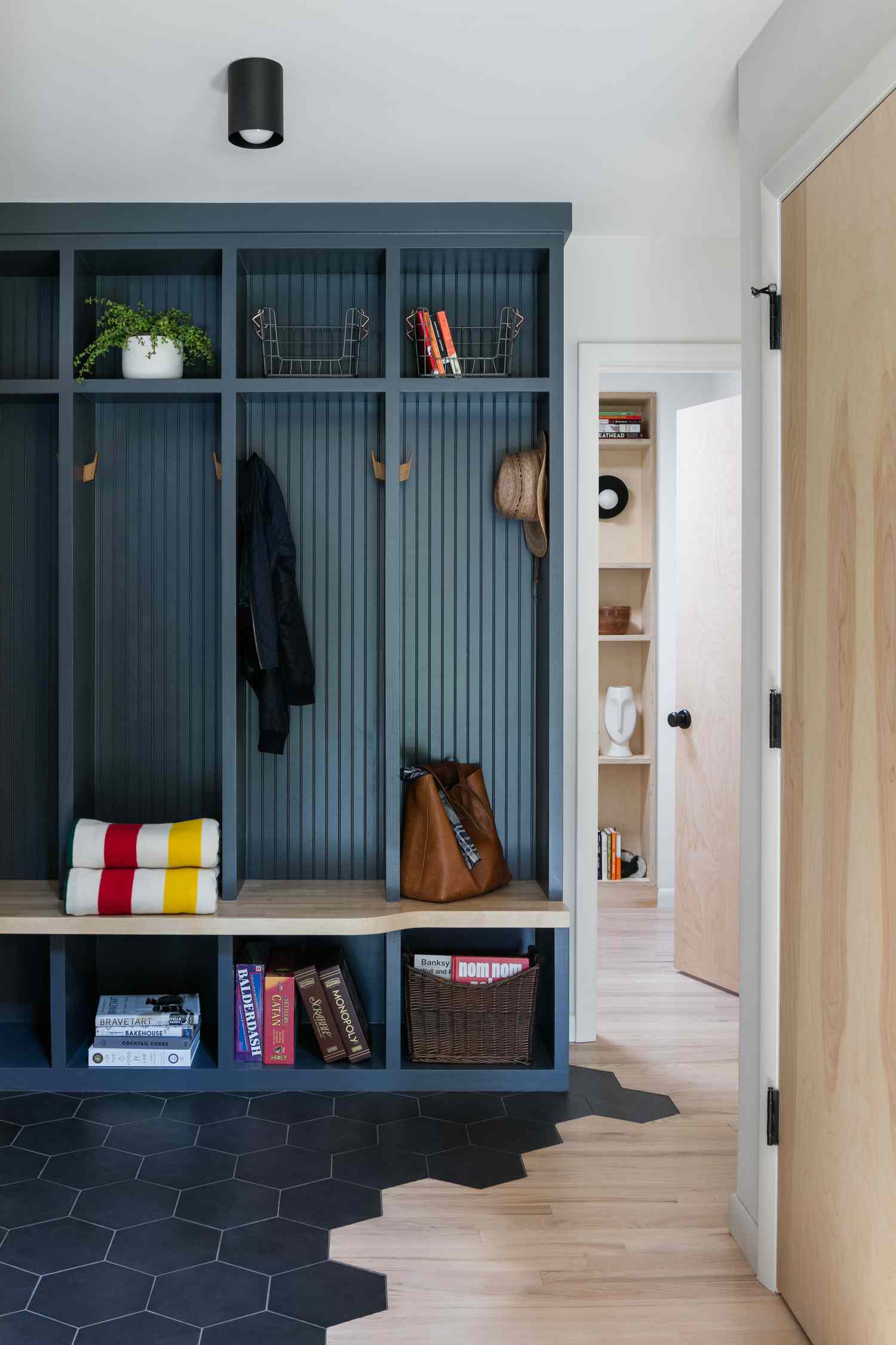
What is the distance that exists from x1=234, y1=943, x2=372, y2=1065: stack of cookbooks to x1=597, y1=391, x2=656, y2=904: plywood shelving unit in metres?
2.33

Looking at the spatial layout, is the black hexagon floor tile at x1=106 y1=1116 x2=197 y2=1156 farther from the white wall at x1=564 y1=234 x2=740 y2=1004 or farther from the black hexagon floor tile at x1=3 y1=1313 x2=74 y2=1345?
the white wall at x1=564 y1=234 x2=740 y2=1004

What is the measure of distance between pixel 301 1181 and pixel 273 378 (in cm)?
221

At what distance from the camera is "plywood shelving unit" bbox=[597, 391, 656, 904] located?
5172 millimetres

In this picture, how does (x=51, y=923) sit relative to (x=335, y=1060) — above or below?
above

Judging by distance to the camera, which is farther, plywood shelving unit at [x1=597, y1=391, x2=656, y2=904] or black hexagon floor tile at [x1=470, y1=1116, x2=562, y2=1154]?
plywood shelving unit at [x1=597, y1=391, x2=656, y2=904]

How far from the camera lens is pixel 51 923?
2.85 m

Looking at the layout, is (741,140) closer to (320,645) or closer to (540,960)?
(320,645)

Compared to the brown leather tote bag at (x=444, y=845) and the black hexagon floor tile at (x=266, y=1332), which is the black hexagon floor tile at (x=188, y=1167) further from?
the brown leather tote bag at (x=444, y=845)

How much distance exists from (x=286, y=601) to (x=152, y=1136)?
5.03 feet

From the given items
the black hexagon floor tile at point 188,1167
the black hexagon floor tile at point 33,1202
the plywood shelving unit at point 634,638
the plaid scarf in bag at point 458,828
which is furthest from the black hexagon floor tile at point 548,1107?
the plywood shelving unit at point 634,638

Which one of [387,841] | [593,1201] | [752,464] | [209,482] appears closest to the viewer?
[752,464]

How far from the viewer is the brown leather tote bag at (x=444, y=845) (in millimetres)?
2990

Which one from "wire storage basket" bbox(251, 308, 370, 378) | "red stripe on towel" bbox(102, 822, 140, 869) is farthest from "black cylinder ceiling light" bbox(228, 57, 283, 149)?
"red stripe on towel" bbox(102, 822, 140, 869)

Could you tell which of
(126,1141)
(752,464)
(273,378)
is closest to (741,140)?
(752,464)
